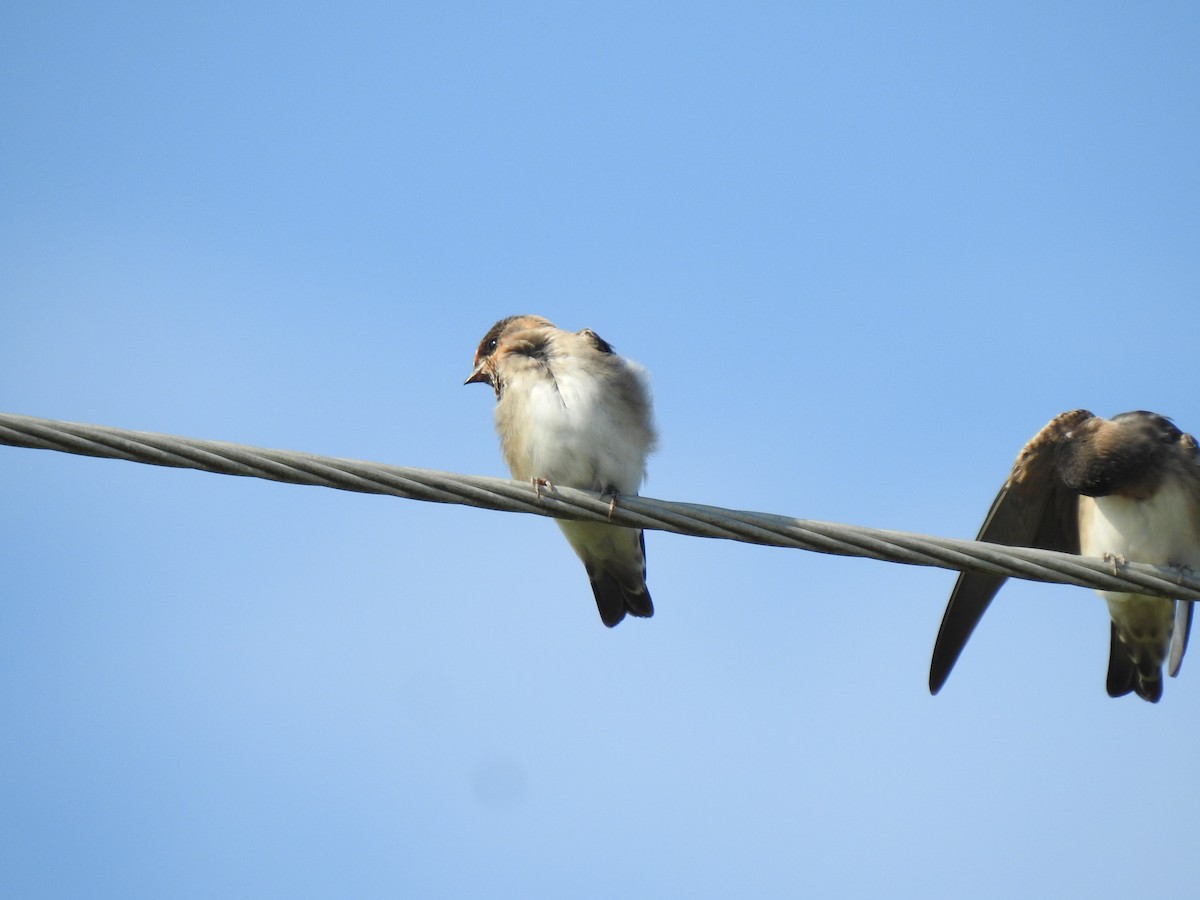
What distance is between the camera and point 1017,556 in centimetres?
381

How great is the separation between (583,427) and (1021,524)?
220 cm

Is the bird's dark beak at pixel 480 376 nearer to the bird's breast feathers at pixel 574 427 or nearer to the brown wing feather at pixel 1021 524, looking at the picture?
the bird's breast feathers at pixel 574 427

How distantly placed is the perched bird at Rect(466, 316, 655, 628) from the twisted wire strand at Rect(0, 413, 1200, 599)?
108cm

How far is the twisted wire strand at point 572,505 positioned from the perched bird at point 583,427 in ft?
3.56

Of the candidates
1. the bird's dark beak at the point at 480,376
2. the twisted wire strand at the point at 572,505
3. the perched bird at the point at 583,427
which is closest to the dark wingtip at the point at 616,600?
the perched bird at the point at 583,427

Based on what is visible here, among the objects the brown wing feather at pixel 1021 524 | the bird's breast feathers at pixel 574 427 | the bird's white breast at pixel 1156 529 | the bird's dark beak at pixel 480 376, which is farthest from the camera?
the bird's dark beak at pixel 480 376

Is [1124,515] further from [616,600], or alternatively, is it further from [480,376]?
[480,376]

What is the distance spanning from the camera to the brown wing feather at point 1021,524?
5.77 meters

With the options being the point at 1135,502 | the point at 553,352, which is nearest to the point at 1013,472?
the point at 1135,502

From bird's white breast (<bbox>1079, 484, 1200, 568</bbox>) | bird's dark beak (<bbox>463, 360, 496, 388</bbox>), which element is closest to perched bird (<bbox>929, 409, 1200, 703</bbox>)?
bird's white breast (<bbox>1079, 484, 1200, 568</bbox>)

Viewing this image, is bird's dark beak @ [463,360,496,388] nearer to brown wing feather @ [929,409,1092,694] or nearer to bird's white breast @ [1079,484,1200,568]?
brown wing feather @ [929,409,1092,694]

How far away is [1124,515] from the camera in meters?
5.74

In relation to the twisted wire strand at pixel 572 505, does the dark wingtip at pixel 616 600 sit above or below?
above

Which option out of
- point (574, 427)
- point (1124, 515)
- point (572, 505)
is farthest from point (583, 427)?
point (1124, 515)
